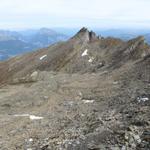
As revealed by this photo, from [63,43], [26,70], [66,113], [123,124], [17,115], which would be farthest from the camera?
[63,43]

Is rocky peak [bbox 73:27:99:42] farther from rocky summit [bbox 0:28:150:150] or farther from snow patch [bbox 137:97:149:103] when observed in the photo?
snow patch [bbox 137:97:149:103]

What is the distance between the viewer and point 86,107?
120 ft

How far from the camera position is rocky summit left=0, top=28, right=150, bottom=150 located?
2395 centimetres

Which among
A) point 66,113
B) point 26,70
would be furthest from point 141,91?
point 26,70

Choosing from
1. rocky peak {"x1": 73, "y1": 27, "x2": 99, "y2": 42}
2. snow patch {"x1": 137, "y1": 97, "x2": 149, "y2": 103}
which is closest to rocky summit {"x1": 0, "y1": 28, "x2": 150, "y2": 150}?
snow patch {"x1": 137, "y1": 97, "x2": 149, "y2": 103}

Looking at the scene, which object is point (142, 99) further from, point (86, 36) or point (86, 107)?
point (86, 36)

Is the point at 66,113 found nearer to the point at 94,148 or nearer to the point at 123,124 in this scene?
the point at 123,124

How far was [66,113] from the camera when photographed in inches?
1377

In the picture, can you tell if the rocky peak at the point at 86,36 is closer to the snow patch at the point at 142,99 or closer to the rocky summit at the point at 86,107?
the rocky summit at the point at 86,107

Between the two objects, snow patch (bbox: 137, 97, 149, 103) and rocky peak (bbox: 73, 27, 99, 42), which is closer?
snow patch (bbox: 137, 97, 149, 103)

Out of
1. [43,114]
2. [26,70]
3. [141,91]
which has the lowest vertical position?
[26,70]

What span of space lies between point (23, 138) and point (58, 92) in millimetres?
19391

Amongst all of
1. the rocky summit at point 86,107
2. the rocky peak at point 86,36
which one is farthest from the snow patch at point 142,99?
the rocky peak at point 86,36

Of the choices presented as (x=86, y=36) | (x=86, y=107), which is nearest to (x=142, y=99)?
(x=86, y=107)
